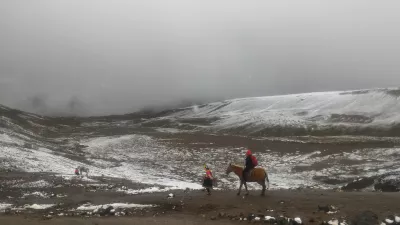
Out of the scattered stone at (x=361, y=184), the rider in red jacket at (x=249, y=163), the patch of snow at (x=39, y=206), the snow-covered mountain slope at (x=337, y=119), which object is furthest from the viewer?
the snow-covered mountain slope at (x=337, y=119)

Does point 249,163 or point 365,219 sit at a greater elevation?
point 249,163

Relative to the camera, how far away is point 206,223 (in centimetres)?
1695

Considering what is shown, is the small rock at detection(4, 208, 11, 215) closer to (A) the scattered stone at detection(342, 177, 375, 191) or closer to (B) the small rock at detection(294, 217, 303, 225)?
(B) the small rock at detection(294, 217, 303, 225)

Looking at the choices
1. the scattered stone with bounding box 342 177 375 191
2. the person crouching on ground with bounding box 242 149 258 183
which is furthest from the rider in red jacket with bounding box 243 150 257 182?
the scattered stone with bounding box 342 177 375 191

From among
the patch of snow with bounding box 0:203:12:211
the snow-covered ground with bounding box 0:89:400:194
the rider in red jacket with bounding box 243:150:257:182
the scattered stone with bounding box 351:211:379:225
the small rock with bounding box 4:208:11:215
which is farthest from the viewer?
the snow-covered ground with bounding box 0:89:400:194

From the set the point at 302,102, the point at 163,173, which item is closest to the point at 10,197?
the point at 163,173

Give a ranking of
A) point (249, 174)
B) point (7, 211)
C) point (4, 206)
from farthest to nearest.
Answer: point (4, 206)
point (249, 174)
point (7, 211)

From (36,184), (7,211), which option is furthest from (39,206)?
(36,184)

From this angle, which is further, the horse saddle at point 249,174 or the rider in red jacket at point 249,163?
the horse saddle at point 249,174

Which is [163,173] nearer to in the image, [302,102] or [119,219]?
[119,219]

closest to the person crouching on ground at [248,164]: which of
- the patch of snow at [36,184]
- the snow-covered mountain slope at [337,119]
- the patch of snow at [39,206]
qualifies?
the patch of snow at [39,206]

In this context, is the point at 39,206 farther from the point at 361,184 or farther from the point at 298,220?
the point at 361,184

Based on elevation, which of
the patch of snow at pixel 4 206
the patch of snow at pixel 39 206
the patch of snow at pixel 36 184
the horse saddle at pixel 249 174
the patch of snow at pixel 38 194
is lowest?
→ the patch of snow at pixel 36 184

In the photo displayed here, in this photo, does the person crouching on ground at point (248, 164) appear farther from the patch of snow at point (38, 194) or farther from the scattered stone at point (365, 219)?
the patch of snow at point (38, 194)
